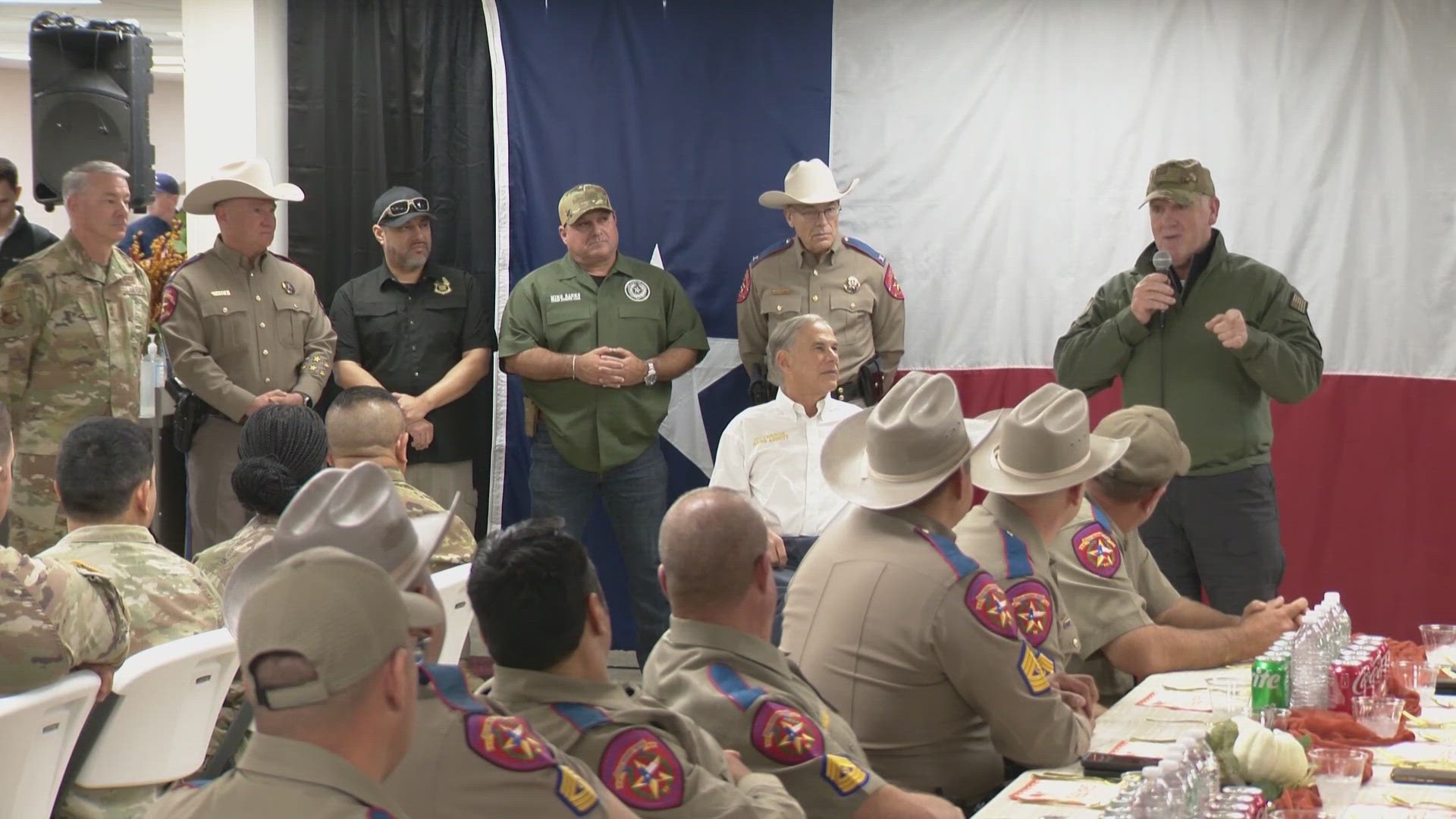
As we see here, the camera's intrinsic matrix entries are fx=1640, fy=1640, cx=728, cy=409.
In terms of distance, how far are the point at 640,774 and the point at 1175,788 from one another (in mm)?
703

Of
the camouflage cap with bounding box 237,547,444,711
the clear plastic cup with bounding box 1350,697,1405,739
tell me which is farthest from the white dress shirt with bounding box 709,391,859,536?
the camouflage cap with bounding box 237,547,444,711

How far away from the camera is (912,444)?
2.92 metres

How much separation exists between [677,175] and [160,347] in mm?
2088

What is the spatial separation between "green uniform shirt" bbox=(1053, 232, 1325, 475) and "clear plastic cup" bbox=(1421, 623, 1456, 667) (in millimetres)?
1316

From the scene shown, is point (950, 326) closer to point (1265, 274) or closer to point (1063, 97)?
point (1063, 97)

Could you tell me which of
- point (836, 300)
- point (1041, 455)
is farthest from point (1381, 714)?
Answer: point (836, 300)

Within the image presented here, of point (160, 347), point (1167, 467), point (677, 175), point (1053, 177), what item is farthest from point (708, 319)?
point (1167, 467)

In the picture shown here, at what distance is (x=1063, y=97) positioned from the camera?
5902mm

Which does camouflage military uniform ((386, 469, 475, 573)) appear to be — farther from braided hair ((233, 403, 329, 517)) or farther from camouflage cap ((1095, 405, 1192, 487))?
camouflage cap ((1095, 405, 1192, 487))

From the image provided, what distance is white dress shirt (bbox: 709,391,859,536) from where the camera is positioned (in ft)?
17.0

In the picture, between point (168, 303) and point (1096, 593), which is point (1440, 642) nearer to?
point (1096, 593)

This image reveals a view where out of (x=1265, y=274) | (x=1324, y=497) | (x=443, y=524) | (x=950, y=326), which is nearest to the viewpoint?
(x=443, y=524)

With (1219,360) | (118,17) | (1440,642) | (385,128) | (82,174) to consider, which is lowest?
(1440,642)

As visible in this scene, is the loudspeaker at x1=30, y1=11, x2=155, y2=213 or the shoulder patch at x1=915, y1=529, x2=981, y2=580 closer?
the shoulder patch at x1=915, y1=529, x2=981, y2=580
